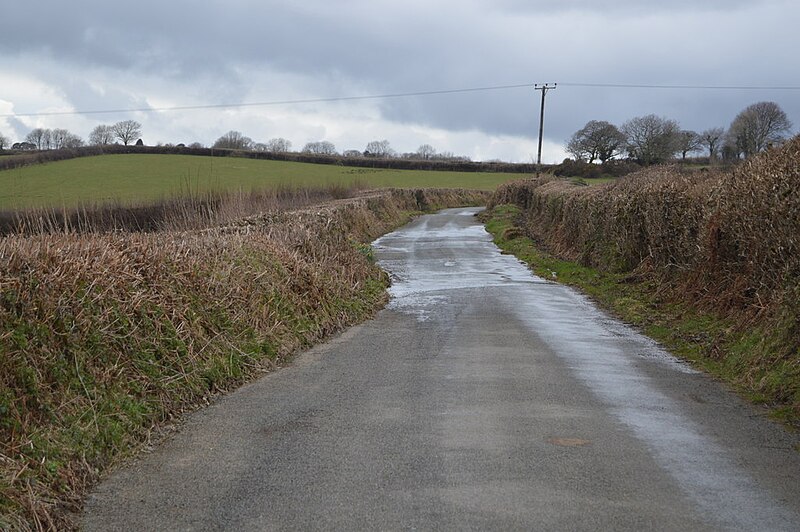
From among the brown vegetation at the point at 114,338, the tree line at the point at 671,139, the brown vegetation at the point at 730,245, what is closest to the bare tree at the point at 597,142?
the tree line at the point at 671,139

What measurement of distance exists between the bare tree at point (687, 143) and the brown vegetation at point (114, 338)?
42.8m

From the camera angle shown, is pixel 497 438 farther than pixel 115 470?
Yes

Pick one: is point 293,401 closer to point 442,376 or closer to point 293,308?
point 442,376

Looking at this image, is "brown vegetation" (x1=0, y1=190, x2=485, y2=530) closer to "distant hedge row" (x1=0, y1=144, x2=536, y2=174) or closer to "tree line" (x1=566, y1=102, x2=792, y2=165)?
"tree line" (x1=566, y1=102, x2=792, y2=165)

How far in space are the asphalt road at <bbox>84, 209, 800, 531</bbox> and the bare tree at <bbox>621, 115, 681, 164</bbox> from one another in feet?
139

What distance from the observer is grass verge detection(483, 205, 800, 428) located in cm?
831

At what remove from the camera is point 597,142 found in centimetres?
6494

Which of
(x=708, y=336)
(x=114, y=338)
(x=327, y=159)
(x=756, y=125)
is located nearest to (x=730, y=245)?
(x=708, y=336)

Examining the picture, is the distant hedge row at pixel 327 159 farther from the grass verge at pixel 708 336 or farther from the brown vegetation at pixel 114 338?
the brown vegetation at pixel 114 338

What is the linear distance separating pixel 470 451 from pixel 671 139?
4894 centimetres

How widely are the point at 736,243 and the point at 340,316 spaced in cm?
662

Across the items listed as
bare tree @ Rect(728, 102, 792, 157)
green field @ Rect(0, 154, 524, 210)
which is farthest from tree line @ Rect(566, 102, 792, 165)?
green field @ Rect(0, 154, 524, 210)

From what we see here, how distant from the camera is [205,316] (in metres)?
9.29

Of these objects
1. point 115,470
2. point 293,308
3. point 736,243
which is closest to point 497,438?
point 115,470
